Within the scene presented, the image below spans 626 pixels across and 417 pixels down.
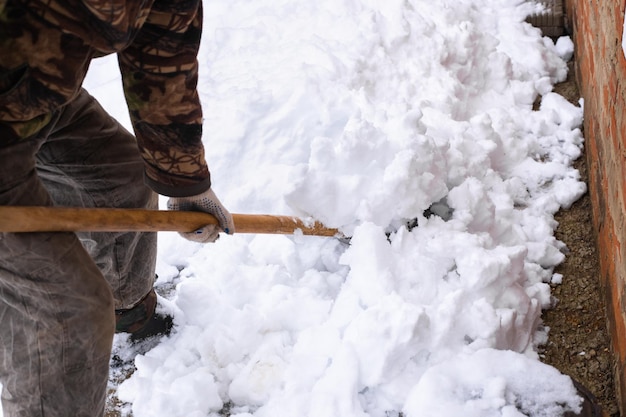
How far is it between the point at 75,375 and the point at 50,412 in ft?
0.33

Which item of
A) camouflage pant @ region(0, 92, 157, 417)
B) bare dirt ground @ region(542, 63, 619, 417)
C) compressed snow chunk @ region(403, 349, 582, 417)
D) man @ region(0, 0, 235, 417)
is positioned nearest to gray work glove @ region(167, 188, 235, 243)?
man @ region(0, 0, 235, 417)

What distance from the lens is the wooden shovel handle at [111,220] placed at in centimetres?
163

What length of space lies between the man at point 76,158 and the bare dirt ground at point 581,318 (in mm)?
1058

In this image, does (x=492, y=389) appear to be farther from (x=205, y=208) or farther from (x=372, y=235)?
(x=205, y=208)

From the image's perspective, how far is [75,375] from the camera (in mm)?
1820

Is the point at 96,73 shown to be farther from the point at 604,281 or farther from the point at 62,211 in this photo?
the point at 604,281

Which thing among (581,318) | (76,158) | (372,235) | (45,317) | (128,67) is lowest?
(581,318)

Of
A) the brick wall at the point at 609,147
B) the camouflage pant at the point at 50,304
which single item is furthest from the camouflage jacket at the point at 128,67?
the brick wall at the point at 609,147

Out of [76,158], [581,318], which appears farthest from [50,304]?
[581,318]

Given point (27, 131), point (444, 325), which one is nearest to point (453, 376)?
point (444, 325)

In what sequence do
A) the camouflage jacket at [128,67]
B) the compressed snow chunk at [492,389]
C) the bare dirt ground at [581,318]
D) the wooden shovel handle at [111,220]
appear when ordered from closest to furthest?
the camouflage jacket at [128,67] < the wooden shovel handle at [111,220] < the compressed snow chunk at [492,389] < the bare dirt ground at [581,318]

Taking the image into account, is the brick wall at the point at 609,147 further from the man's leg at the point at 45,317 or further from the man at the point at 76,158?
the man's leg at the point at 45,317

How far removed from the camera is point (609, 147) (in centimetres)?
248

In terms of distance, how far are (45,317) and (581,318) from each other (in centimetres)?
159
